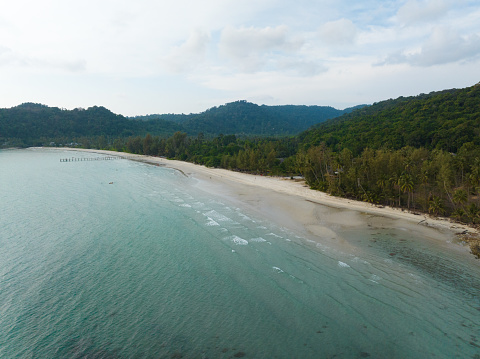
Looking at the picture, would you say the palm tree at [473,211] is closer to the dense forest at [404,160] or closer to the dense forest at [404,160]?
the dense forest at [404,160]

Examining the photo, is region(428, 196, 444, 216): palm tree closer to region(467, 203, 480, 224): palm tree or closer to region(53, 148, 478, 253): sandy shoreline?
region(53, 148, 478, 253): sandy shoreline

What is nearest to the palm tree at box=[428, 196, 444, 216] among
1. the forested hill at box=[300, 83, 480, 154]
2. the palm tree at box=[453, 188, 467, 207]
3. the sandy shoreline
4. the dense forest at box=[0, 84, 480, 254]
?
the dense forest at box=[0, 84, 480, 254]

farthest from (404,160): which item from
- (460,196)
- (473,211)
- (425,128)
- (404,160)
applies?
(425,128)

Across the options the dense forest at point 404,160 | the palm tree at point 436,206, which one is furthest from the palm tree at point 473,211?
the palm tree at point 436,206

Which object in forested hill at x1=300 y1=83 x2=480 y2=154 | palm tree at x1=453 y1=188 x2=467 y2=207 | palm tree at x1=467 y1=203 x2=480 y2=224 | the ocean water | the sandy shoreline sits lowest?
the ocean water

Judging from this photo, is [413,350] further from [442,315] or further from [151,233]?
[151,233]

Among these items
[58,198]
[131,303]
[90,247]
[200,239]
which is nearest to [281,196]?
[200,239]
